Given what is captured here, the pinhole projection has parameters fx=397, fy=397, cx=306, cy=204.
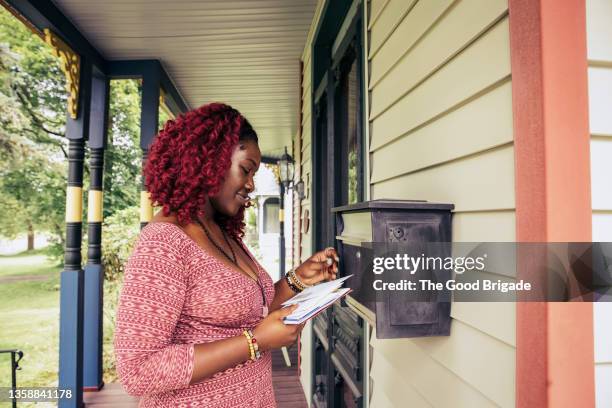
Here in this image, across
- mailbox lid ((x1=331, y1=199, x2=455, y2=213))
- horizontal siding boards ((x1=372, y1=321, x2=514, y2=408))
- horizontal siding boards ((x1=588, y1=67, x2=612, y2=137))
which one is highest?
horizontal siding boards ((x1=588, y1=67, x2=612, y2=137))

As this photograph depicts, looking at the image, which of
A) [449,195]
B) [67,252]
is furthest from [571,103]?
[67,252]

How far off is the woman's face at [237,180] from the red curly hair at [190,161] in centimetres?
3

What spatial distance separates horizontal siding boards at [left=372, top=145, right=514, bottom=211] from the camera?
0.79m

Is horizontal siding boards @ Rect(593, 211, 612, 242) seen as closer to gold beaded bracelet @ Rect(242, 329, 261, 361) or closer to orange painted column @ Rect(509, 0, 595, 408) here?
orange painted column @ Rect(509, 0, 595, 408)

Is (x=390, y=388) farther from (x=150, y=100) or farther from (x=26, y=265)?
(x=26, y=265)

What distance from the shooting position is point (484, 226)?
0.87m

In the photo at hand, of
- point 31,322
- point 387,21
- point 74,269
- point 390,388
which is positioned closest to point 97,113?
point 74,269

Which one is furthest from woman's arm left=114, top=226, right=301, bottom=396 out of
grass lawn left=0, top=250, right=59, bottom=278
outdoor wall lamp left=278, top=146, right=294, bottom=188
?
grass lawn left=0, top=250, right=59, bottom=278

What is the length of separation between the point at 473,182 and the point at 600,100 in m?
0.30

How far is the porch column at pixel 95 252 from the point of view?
3.99 m

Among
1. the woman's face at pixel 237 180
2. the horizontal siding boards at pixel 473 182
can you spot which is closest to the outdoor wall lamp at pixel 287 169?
the woman's face at pixel 237 180

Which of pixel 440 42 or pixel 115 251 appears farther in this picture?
pixel 115 251

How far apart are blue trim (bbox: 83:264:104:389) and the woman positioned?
325cm

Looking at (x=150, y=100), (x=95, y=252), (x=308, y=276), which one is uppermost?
(x=150, y=100)
